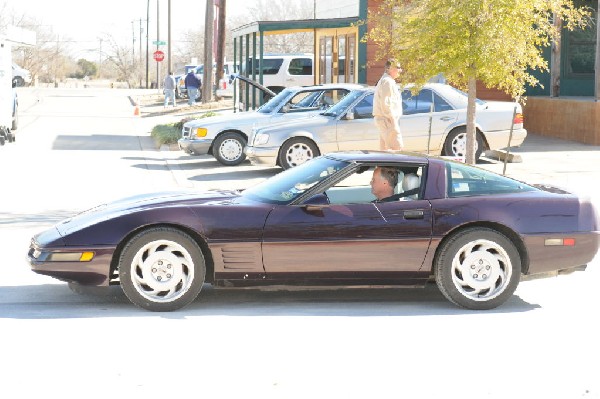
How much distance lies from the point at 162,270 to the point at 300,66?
38.0 meters

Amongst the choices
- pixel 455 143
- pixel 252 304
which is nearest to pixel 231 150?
pixel 455 143

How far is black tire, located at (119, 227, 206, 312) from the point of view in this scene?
323 inches

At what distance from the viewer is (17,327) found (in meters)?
7.82

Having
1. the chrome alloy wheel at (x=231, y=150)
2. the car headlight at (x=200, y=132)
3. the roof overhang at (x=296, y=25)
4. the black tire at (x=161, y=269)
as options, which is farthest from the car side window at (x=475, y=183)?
the roof overhang at (x=296, y=25)

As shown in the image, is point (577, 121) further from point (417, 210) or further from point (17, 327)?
point (17, 327)

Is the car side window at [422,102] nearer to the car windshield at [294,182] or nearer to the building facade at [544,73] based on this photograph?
the building facade at [544,73]

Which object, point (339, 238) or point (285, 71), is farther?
point (285, 71)

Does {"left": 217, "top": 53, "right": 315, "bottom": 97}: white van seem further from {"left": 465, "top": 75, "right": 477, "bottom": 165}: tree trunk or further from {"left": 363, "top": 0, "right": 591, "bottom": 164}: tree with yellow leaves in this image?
{"left": 363, "top": 0, "right": 591, "bottom": 164}: tree with yellow leaves

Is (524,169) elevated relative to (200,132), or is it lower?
lower

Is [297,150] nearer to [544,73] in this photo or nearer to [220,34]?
[544,73]

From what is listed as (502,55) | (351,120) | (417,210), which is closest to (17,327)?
(417,210)

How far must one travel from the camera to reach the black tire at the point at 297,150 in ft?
64.0

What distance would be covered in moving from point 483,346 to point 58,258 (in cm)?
302

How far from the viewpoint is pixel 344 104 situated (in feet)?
64.8
